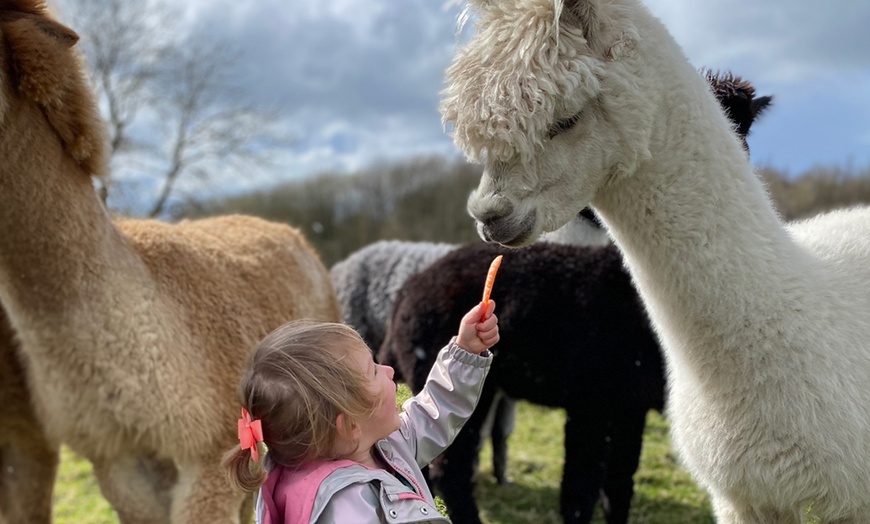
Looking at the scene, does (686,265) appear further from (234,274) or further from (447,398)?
(234,274)

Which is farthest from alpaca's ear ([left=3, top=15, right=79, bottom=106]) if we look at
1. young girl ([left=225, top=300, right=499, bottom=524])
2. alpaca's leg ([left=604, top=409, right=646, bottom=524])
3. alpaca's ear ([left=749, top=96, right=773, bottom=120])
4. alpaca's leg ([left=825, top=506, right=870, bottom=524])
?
alpaca's leg ([left=604, top=409, right=646, bottom=524])

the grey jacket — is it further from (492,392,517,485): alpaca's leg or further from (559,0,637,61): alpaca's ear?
(492,392,517,485): alpaca's leg

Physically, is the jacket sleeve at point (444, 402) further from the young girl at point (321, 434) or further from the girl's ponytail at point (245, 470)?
the girl's ponytail at point (245, 470)

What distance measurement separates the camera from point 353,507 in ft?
5.14

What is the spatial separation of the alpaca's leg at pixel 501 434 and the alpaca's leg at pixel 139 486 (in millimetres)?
3084

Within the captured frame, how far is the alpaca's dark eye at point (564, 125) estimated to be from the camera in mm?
1825

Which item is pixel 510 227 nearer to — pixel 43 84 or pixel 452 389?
pixel 452 389

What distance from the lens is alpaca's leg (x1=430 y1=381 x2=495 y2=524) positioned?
380 centimetres

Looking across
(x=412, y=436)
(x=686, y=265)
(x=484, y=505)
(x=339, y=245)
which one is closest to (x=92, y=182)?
(x=412, y=436)

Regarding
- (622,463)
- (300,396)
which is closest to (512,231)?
(300,396)

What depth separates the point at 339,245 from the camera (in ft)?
65.2

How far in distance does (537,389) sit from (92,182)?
2405 mm

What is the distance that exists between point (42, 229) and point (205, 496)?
3.53 ft

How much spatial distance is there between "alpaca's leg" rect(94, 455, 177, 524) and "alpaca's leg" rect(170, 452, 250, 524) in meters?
0.09
